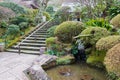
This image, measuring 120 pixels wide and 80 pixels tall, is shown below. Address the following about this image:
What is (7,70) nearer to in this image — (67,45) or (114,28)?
(67,45)

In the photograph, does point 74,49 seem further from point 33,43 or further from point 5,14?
point 5,14

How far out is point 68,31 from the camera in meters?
9.56

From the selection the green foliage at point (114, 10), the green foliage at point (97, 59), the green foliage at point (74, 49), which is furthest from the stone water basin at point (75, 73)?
the green foliage at point (114, 10)

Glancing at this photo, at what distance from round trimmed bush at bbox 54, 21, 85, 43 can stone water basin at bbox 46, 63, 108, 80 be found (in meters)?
2.15

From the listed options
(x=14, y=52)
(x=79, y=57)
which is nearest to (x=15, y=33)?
(x=14, y=52)

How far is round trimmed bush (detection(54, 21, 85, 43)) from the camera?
954 centimetres

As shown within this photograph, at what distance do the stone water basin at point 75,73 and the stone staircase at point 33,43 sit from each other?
2.27 m

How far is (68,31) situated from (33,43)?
242cm

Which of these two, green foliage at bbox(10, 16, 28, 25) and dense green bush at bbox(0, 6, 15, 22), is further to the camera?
green foliage at bbox(10, 16, 28, 25)

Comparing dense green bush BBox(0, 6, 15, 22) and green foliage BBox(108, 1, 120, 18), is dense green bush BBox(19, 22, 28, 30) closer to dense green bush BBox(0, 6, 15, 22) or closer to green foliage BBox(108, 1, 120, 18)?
dense green bush BBox(0, 6, 15, 22)

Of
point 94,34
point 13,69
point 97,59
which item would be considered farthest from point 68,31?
point 13,69

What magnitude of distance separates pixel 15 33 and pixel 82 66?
543 centimetres

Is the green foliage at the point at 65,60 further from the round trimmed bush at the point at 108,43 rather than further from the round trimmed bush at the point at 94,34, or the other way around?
the round trimmed bush at the point at 108,43

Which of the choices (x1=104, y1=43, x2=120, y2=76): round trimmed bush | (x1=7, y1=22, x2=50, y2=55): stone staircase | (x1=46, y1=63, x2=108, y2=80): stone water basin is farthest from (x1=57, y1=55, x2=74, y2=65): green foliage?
(x1=104, y1=43, x2=120, y2=76): round trimmed bush
